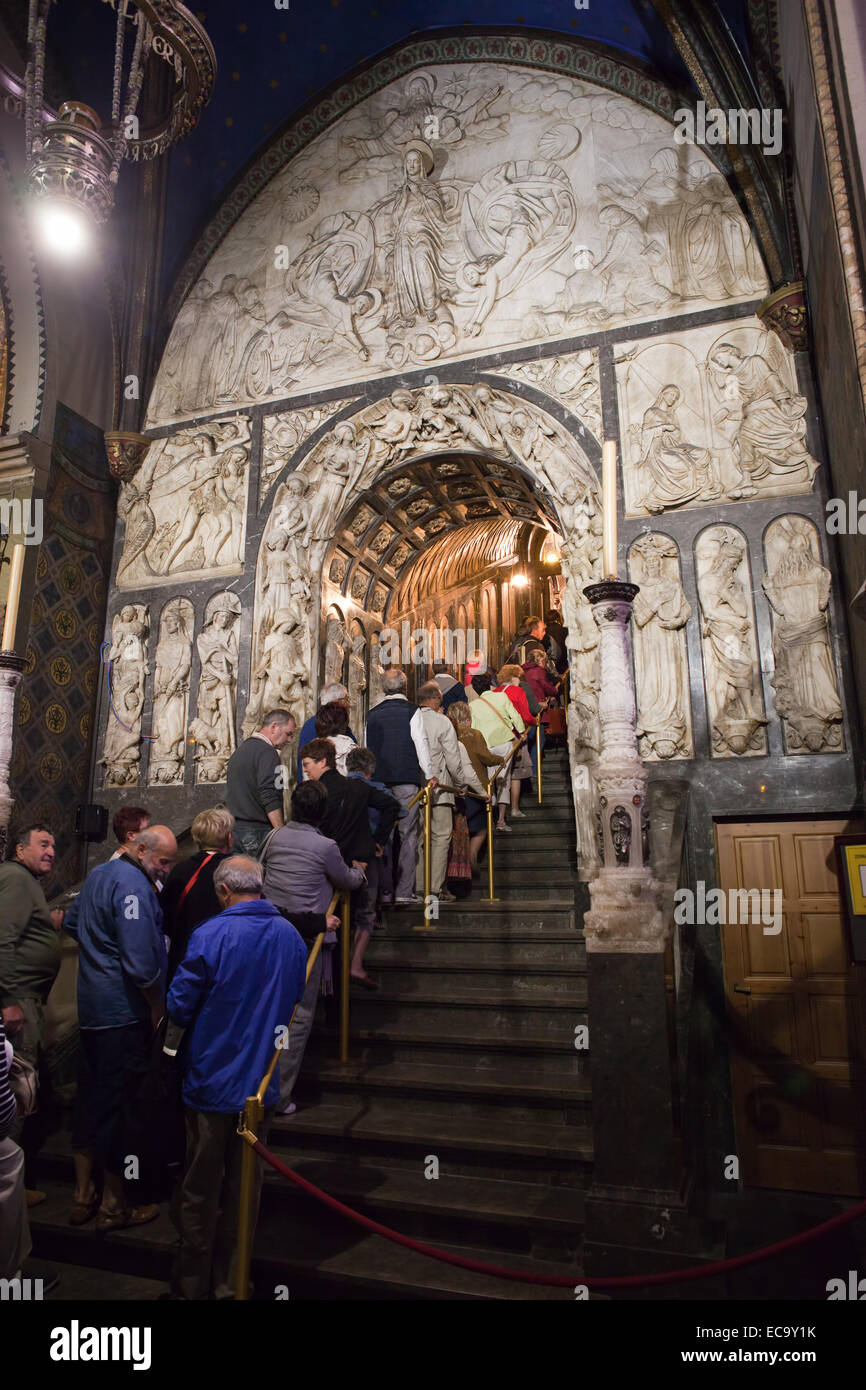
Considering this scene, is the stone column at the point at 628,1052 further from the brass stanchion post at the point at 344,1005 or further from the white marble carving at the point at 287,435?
the white marble carving at the point at 287,435

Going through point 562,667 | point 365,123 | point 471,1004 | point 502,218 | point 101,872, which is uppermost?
point 365,123

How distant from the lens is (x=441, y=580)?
44.3 ft

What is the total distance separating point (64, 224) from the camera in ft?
20.6

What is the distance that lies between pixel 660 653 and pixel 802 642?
1104 millimetres

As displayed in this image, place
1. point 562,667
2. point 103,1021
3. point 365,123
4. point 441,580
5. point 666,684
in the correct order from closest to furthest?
point 103,1021 < point 666,684 < point 365,123 < point 562,667 < point 441,580

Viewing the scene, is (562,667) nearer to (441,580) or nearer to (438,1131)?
(441,580)

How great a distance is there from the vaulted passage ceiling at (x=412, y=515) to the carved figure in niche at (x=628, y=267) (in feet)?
6.17

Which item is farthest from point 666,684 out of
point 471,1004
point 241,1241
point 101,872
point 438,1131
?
point 241,1241

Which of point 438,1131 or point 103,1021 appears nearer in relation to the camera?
point 103,1021

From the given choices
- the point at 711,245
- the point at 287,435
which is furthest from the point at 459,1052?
the point at 711,245

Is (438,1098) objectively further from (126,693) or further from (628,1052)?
(126,693)

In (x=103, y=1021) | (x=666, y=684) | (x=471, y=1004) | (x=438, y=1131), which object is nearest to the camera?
(x=103, y=1021)

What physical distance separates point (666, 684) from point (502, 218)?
17.3 feet

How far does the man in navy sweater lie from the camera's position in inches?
266
